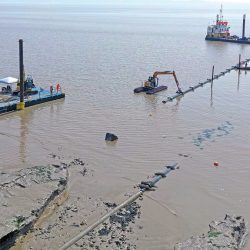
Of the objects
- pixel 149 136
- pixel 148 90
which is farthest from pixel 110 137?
pixel 148 90

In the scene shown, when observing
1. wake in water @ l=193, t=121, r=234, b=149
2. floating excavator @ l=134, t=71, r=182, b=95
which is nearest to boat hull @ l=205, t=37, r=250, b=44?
floating excavator @ l=134, t=71, r=182, b=95

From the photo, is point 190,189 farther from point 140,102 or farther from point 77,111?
point 140,102

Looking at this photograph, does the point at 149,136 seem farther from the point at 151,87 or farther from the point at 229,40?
the point at 229,40

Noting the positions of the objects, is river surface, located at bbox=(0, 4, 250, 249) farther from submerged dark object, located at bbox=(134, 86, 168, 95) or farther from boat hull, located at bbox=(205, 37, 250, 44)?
boat hull, located at bbox=(205, 37, 250, 44)

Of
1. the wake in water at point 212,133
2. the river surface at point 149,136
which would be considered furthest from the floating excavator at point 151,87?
the wake in water at point 212,133

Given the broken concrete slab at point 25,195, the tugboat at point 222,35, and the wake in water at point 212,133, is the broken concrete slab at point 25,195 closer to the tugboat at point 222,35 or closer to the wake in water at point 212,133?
the wake in water at point 212,133
